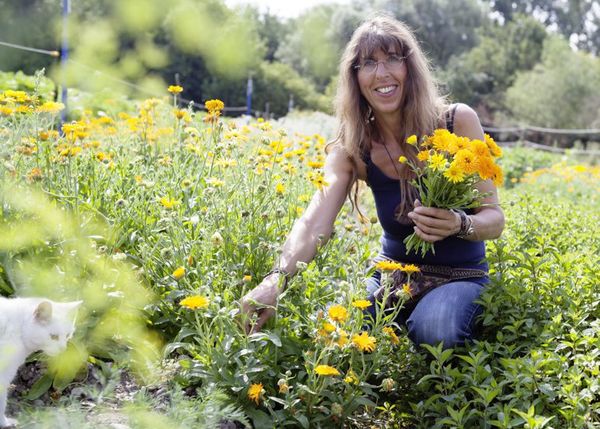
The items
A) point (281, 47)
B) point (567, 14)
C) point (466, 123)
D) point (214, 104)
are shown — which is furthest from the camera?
point (567, 14)

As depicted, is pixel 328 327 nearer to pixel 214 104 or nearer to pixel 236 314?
pixel 236 314

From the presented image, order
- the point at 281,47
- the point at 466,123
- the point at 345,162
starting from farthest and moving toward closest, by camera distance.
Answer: the point at 281,47, the point at 345,162, the point at 466,123

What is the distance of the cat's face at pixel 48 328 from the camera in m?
1.68

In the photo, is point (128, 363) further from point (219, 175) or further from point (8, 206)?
point (219, 175)

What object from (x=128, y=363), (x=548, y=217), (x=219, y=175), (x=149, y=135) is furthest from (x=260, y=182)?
(x=548, y=217)

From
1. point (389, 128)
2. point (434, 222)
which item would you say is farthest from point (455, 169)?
point (389, 128)

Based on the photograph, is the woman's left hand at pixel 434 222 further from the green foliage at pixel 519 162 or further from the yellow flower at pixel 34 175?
the green foliage at pixel 519 162

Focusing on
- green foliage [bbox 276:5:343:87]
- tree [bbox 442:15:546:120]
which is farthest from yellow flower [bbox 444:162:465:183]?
tree [bbox 442:15:546:120]

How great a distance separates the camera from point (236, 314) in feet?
6.86

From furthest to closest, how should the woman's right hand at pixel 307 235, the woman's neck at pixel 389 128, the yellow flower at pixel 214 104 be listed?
1. the woman's neck at pixel 389 128
2. the yellow flower at pixel 214 104
3. the woman's right hand at pixel 307 235

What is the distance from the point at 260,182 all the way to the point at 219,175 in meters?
0.28

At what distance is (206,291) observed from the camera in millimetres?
2016

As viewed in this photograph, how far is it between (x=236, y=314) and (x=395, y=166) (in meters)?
0.98

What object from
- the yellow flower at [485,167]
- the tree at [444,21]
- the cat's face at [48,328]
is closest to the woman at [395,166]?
the yellow flower at [485,167]
